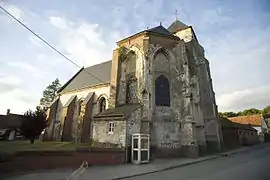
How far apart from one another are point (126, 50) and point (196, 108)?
9.27 m

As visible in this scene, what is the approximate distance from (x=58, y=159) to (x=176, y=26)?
2271cm

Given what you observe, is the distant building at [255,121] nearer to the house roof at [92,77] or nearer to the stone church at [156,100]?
the stone church at [156,100]

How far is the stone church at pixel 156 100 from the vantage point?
1555 cm

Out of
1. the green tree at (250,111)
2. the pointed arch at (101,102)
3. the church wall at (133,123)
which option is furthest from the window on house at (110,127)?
the green tree at (250,111)

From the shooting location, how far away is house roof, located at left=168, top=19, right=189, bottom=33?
2500 cm

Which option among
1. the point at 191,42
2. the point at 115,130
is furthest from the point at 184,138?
the point at 191,42

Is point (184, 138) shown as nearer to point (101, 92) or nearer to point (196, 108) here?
point (196, 108)

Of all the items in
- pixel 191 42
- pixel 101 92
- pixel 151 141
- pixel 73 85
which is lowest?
pixel 151 141

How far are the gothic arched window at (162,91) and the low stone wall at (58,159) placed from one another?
6.22m

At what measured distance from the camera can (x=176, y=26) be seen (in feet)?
86.2

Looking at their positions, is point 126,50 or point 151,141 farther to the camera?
point 126,50

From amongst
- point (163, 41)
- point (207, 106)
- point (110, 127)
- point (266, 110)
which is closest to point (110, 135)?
point (110, 127)

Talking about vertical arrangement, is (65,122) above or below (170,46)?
below

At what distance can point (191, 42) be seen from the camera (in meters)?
22.2
